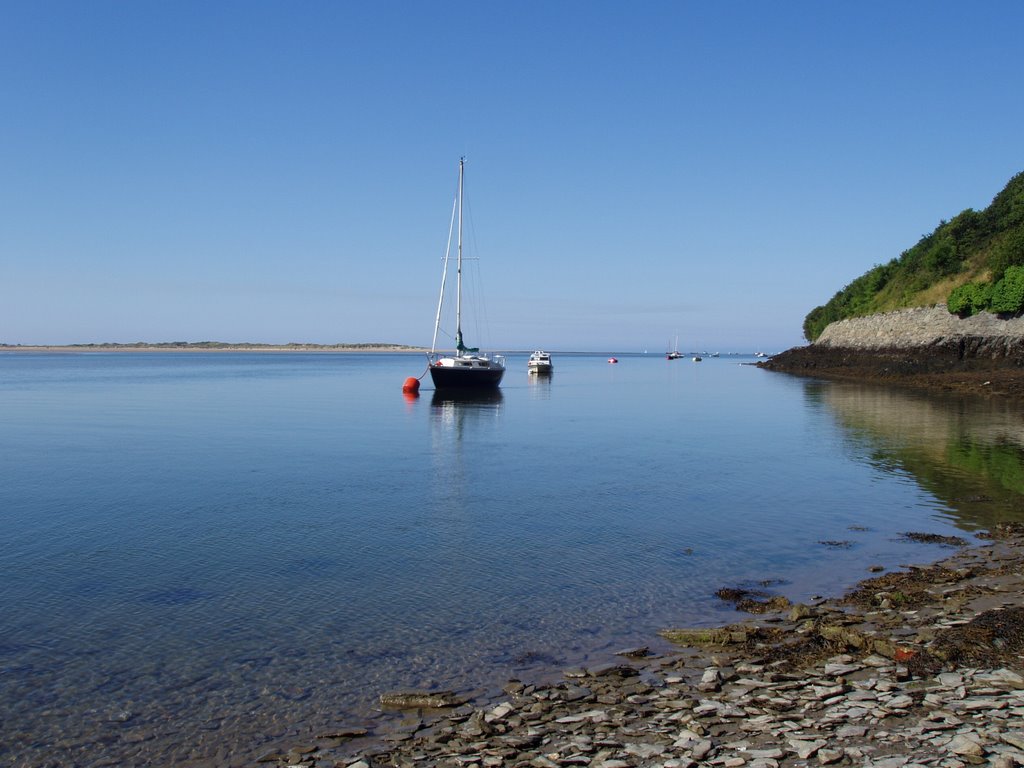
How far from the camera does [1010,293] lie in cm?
6719

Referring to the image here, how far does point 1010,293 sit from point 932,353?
11774 millimetres

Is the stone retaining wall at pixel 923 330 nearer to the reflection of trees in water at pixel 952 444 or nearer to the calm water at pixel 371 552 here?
the reflection of trees in water at pixel 952 444

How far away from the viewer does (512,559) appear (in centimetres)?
1488

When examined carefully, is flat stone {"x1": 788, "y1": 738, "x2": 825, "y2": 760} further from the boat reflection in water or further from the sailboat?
the sailboat

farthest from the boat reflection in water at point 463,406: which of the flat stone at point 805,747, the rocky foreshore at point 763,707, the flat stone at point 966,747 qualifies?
the flat stone at point 966,747

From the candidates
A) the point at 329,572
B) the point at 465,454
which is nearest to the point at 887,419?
the point at 465,454

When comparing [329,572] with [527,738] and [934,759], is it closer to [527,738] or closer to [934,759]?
[527,738]

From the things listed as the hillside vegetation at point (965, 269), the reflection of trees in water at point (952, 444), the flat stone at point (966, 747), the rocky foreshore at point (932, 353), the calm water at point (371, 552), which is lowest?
the calm water at point (371, 552)

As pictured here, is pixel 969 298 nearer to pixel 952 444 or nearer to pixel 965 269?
pixel 965 269

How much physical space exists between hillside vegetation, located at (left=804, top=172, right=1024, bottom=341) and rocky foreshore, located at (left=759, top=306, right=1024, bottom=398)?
1.64 m

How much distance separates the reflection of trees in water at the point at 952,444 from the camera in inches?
810

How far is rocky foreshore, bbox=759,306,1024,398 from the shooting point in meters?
65.3

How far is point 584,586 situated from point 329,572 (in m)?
4.37

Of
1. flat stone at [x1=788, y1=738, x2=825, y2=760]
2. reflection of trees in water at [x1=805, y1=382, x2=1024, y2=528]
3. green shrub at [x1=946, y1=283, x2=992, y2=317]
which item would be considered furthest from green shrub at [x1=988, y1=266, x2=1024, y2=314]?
flat stone at [x1=788, y1=738, x2=825, y2=760]
